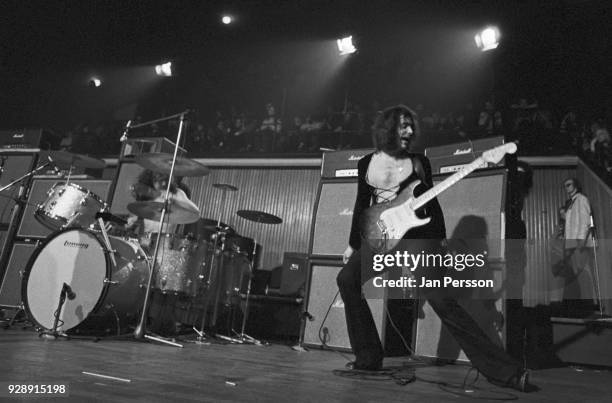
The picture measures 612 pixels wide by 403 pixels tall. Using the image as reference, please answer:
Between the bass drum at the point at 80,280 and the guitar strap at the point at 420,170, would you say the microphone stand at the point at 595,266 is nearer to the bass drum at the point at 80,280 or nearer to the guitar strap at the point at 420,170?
the guitar strap at the point at 420,170

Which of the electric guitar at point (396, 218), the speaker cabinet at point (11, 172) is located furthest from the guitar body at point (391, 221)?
the speaker cabinet at point (11, 172)

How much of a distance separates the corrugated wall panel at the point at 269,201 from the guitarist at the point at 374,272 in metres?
6.44

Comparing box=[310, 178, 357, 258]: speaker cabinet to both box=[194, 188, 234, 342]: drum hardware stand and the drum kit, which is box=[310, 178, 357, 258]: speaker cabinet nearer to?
box=[194, 188, 234, 342]: drum hardware stand

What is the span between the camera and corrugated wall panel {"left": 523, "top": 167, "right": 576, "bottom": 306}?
25.9ft

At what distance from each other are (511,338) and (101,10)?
9117 mm

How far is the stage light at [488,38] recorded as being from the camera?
413 inches

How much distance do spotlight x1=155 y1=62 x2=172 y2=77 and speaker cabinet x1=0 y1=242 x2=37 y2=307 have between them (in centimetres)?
753

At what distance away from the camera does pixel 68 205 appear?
4582 millimetres

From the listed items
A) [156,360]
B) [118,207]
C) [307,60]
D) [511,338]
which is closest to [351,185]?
[511,338]

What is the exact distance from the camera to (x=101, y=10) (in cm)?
877

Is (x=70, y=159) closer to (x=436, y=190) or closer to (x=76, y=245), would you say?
(x=76, y=245)

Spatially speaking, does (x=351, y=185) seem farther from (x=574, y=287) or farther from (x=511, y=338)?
(x=574, y=287)

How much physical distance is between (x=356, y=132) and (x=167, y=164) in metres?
6.46

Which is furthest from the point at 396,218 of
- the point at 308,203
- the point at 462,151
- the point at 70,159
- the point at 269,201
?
the point at 269,201
